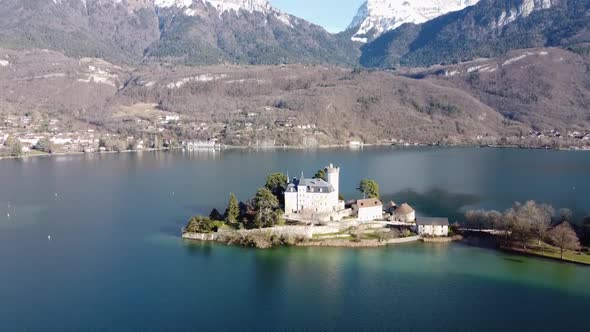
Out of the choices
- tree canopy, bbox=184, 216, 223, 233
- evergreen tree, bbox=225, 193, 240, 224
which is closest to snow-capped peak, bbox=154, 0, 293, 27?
evergreen tree, bbox=225, 193, 240, 224

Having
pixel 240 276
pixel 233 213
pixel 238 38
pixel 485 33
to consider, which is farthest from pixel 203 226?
pixel 485 33

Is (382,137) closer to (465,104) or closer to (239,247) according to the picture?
(465,104)

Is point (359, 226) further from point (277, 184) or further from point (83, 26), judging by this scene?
point (83, 26)

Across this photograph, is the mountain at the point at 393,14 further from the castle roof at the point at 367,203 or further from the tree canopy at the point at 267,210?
the tree canopy at the point at 267,210

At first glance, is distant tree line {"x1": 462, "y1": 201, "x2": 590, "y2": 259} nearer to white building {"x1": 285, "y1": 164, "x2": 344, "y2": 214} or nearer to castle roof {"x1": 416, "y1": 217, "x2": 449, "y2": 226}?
castle roof {"x1": 416, "y1": 217, "x2": 449, "y2": 226}

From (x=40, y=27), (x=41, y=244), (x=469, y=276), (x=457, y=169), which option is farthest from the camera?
(x=40, y=27)

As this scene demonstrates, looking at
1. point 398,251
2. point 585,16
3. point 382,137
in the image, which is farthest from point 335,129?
point 585,16

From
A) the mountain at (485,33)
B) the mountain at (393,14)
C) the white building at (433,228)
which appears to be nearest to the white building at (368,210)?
the white building at (433,228)
